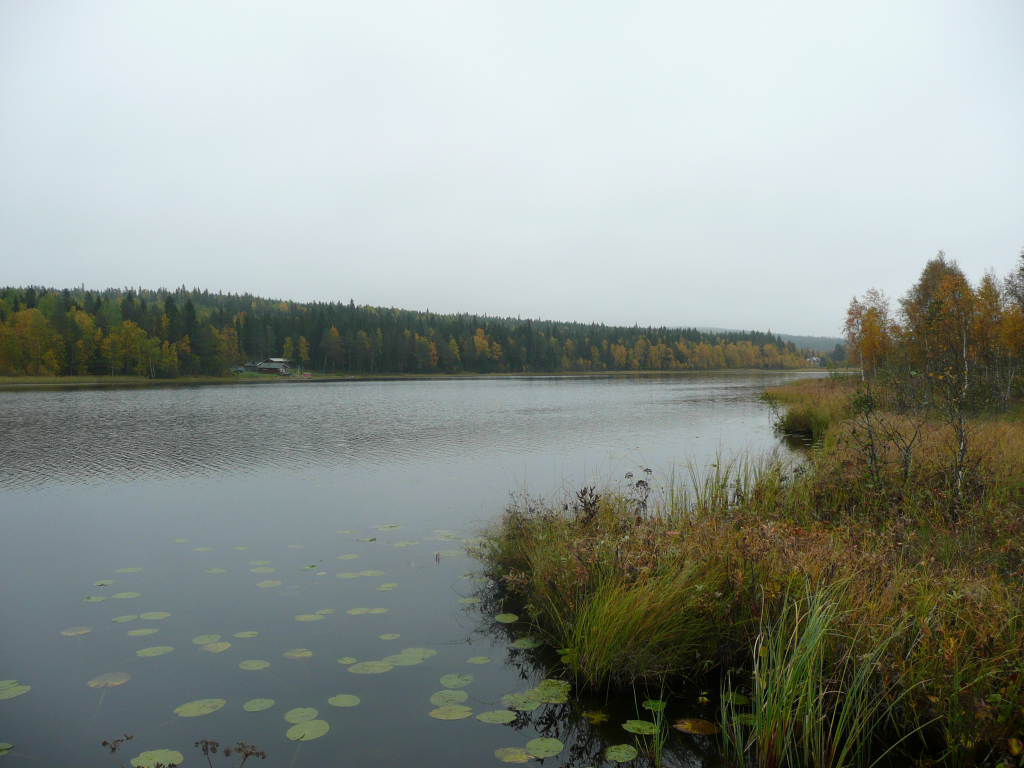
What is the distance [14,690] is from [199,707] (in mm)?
1895

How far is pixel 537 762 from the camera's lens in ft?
14.3

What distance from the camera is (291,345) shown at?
119 metres

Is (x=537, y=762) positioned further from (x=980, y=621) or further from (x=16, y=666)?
(x=16, y=666)

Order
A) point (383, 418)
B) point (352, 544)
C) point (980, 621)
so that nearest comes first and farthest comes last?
1. point (980, 621)
2. point (352, 544)
3. point (383, 418)

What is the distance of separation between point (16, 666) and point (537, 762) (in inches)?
215

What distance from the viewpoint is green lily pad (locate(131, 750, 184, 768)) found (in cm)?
425

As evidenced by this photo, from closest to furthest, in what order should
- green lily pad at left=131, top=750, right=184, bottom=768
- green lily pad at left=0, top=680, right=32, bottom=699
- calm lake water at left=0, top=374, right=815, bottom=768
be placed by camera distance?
green lily pad at left=131, top=750, right=184, bottom=768, calm lake water at left=0, top=374, right=815, bottom=768, green lily pad at left=0, top=680, right=32, bottom=699

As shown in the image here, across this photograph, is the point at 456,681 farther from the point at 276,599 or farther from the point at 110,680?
the point at 110,680

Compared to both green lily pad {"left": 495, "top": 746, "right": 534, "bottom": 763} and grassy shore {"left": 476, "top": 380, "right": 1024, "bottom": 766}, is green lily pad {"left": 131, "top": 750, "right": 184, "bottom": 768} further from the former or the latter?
grassy shore {"left": 476, "top": 380, "right": 1024, "bottom": 766}

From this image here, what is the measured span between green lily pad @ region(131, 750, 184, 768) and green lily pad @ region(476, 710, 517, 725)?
2.35 meters

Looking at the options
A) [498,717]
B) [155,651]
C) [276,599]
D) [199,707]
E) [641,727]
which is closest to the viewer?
[641,727]

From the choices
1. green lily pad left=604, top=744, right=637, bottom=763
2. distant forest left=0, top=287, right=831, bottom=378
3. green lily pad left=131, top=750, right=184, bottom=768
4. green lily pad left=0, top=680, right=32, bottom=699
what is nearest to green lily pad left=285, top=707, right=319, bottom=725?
green lily pad left=131, top=750, right=184, bottom=768

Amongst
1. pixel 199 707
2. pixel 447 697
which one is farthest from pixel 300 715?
pixel 447 697

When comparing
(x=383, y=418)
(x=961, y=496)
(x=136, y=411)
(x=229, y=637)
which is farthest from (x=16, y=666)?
(x=136, y=411)
